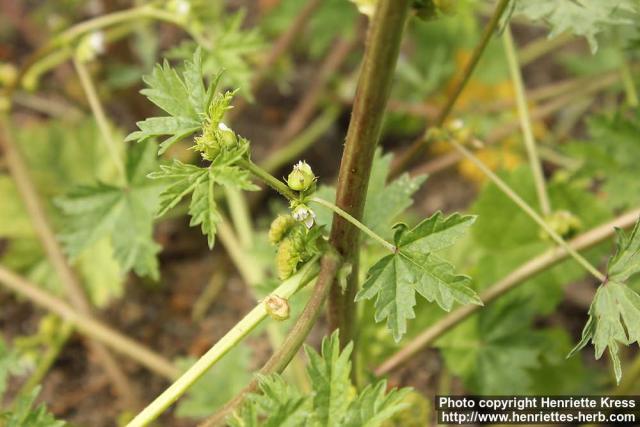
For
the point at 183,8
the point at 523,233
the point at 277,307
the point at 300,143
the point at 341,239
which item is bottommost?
the point at 277,307

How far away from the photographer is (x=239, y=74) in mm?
1324

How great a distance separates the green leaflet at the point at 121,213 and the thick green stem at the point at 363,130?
45 cm

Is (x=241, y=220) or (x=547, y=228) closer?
(x=547, y=228)

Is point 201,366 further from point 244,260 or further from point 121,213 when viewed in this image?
point 244,260

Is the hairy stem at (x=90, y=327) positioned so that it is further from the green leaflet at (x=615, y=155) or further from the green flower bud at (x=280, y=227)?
the green leaflet at (x=615, y=155)

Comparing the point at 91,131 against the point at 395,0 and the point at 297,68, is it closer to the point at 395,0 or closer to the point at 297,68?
the point at 297,68

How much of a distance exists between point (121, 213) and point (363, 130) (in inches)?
25.6

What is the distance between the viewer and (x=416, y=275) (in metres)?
0.86

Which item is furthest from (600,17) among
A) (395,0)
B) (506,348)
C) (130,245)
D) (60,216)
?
(60,216)

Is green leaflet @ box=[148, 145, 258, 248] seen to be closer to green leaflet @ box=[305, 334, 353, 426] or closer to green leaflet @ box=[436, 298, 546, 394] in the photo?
green leaflet @ box=[305, 334, 353, 426]

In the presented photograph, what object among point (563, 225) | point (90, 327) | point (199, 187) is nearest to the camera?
point (199, 187)

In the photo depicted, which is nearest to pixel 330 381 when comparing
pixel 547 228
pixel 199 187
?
pixel 199 187

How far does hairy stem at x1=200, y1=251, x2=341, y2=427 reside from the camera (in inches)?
34.3

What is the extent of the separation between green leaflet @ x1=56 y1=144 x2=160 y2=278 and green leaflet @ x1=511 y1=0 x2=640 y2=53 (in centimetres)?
70
